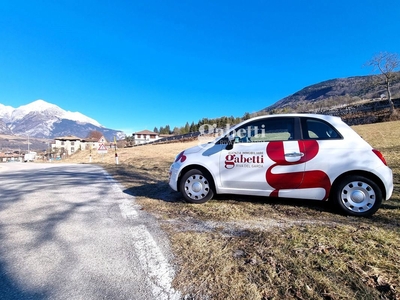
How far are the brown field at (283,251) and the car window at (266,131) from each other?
→ 1.31m

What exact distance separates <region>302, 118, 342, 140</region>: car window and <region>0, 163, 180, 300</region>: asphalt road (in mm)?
3033

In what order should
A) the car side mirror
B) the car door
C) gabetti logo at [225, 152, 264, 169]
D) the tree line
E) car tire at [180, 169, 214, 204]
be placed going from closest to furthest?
the car door
gabetti logo at [225, 152, 264, 169]
the car side mirror
car tire at [180, 169, 214, 204]
the tree line

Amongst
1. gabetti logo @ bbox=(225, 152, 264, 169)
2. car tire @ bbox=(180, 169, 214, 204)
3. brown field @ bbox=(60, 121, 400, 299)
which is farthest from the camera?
car tire @ bbox=(180, 169, 214, 204)

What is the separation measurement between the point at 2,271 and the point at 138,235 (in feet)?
4.47

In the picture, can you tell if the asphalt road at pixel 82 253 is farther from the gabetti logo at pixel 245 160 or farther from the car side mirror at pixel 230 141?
the car side mirror at pixel 230 141

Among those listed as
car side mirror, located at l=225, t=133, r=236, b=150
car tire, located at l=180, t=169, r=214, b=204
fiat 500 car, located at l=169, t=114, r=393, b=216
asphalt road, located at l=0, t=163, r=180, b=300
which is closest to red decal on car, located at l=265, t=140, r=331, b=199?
fiat 500 car, located at l=169, t=114, r=393, b=216

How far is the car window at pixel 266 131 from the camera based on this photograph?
12.8 feet

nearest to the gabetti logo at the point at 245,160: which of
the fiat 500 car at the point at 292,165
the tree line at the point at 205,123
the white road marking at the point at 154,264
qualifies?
the fiat 500 car at the point at 292,165

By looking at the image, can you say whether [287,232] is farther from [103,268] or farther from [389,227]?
[103,268]

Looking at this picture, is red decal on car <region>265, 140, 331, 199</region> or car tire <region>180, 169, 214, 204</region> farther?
car tire <region>180, 169, 214, 204</region>

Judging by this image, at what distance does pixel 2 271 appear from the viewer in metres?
2.07

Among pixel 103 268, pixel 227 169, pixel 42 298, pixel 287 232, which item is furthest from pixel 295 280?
pixel 227 169

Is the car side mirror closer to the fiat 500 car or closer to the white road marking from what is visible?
the fiat 500 car

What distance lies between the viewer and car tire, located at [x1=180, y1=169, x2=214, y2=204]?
4.29m
